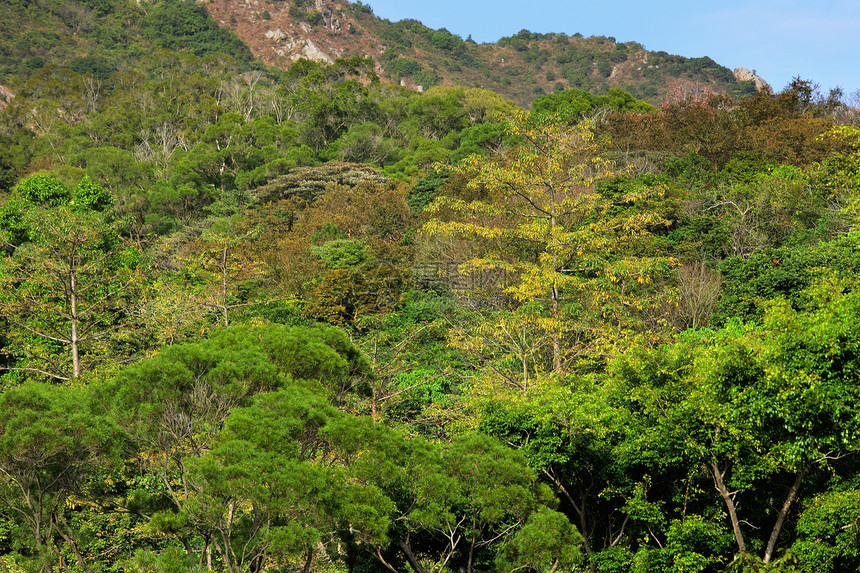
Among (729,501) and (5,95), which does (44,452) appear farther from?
(5,95)

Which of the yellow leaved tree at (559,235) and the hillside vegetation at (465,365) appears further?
the yellow leaved tree at (559,235)

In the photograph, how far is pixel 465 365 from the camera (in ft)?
63.1

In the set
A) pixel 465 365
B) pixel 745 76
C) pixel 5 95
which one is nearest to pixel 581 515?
pixel 465 365

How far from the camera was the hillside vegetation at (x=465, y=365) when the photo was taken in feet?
28.9

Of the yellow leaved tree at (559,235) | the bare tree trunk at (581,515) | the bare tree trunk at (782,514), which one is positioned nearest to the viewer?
the bare tree trunk at (782,514)

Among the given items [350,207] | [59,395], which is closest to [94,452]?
[59,395]

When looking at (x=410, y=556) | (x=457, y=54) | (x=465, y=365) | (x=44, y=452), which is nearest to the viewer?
(x=44, y=452)

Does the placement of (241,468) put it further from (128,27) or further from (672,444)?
(128,27)

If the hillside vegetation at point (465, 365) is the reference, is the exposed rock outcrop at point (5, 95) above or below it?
above

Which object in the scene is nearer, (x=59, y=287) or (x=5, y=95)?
(x=59, y=287)

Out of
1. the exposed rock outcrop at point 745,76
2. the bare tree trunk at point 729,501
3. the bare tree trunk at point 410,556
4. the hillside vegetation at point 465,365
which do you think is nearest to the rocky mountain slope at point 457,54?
the exposed rock outcrop at point 745,76

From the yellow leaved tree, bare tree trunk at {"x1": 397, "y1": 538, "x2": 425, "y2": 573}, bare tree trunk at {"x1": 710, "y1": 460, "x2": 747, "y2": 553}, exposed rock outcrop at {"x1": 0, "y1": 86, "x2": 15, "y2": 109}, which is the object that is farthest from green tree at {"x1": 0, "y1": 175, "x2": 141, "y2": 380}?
exposed rock outcrop at {"x1": 0, "y1": 86, "x2": 15, "y2": 109}

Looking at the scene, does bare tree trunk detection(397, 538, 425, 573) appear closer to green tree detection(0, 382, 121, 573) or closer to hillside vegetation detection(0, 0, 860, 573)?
hillside vegetation detection(0, 0, 860, 573)

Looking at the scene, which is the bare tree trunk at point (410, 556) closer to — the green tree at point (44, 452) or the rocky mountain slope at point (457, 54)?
the green tree at point (44, 452)
